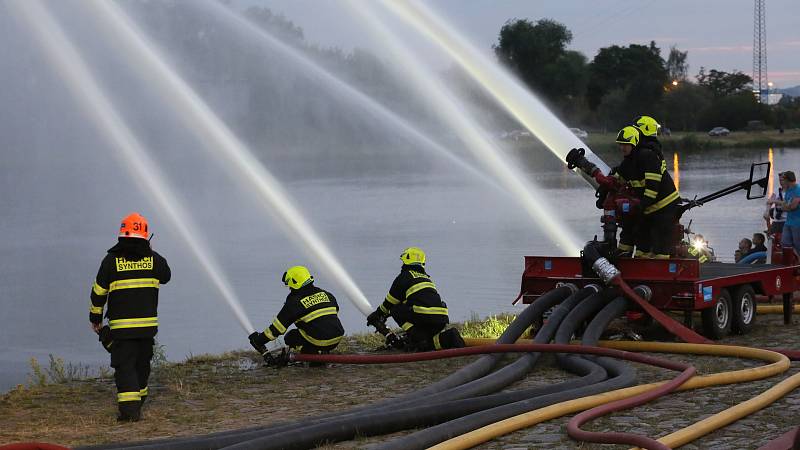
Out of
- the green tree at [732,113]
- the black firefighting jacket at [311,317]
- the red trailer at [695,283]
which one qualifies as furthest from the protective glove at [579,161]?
the green tree at [732,113]

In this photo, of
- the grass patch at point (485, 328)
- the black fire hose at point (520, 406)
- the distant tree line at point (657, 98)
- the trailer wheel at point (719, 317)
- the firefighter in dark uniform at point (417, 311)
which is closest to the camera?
the black fire hose at point (520, 406)

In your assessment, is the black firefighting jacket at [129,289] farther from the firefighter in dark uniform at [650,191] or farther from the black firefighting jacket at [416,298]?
the firefighter in dark uniform at [650,191]

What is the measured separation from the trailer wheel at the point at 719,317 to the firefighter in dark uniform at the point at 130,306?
563cm

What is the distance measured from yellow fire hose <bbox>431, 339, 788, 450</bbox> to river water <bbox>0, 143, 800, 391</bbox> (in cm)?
741

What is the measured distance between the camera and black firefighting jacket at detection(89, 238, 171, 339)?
372 inches

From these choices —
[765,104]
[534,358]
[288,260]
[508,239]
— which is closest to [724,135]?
[765,104]

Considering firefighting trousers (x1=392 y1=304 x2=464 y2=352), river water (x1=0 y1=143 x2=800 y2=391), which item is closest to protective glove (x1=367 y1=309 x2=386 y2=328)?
firefighting trousers (x1=392 y1=304 x2=464 y2=352)

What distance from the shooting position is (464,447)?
748cm

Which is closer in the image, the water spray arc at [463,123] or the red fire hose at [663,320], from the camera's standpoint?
the red fire hose at [663,320]

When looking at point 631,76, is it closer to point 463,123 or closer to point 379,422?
point 463,123

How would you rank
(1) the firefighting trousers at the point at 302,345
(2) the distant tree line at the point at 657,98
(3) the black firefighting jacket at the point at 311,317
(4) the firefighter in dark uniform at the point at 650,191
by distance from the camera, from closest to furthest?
(3) the black firefighting jacket at the point at 311,317 → (1) the firefighting trousers at the point at 302,345 → (4) the firefighter in dark uniform at the point at 650,191 → (2) the distant tree line at the point at 657,98

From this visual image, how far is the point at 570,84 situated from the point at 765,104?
53.9 meters

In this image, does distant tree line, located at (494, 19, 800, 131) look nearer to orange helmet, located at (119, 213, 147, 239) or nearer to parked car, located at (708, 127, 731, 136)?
parked car, located at (708, 127, 731, 136)

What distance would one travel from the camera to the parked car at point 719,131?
307ft
